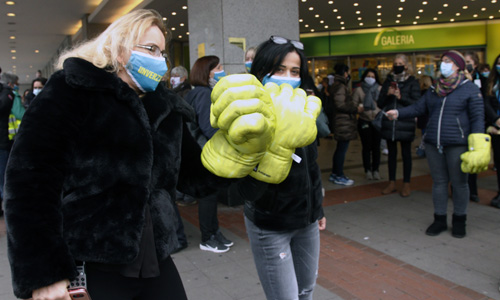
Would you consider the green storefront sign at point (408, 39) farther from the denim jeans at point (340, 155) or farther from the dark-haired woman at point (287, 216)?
the dark-haired woman at point (287, 216)

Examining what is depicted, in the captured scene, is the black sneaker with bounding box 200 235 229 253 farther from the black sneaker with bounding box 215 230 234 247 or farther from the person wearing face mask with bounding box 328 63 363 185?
the person wearing face mask with bounding box 328 63 363 185

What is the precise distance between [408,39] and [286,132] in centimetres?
2079

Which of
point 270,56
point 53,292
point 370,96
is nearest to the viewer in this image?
point 53,292

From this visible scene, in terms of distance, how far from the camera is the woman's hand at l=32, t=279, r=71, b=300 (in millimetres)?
1577

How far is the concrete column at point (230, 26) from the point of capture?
→ 6.61 metres

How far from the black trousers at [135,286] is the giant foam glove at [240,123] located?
56 cm

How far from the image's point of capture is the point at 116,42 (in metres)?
1.91

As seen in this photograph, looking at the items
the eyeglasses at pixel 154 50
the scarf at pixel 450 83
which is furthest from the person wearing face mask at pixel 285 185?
the scarf at pixel 450 83

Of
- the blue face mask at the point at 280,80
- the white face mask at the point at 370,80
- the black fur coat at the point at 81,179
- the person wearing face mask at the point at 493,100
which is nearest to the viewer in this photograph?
the black fur coat at the point at 81,179

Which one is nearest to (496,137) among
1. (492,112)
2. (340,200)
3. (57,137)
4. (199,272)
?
(492,112)

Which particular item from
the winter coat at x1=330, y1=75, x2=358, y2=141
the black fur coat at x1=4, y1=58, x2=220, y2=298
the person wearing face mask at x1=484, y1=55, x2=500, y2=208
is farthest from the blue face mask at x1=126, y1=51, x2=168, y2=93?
the winter coat at x1=330, y1=75, x2=358, y2=141

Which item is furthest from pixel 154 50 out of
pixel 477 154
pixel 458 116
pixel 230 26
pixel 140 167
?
pixel 230 26

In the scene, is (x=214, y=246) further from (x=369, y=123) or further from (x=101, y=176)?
(x=369, y=123)

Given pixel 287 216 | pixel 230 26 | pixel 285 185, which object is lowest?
pixel 287 216
